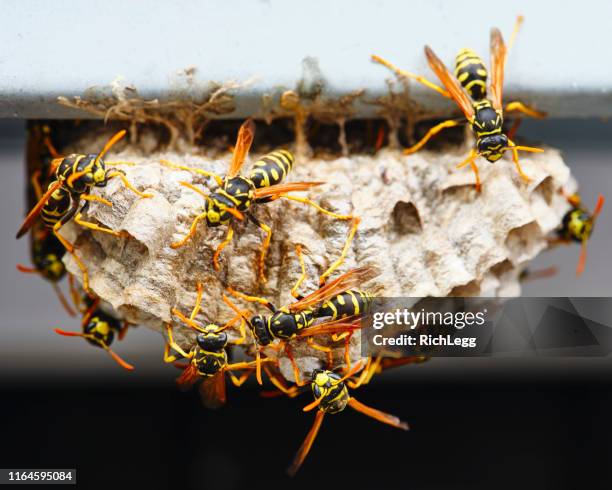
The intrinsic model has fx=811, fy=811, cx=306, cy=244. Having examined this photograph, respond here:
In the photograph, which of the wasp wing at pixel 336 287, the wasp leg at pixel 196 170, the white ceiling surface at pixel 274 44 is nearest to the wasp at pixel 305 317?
the wasp wing at pixel 336 287

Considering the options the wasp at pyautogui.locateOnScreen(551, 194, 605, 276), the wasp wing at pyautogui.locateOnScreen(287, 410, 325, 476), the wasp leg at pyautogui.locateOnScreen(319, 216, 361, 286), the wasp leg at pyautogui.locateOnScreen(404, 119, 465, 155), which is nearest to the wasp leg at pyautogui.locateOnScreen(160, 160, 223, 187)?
the wasp leg at pyautogui.locateOnScreen(319, 216, 361, 286)

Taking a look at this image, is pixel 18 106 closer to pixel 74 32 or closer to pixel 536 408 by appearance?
pixel 74 32

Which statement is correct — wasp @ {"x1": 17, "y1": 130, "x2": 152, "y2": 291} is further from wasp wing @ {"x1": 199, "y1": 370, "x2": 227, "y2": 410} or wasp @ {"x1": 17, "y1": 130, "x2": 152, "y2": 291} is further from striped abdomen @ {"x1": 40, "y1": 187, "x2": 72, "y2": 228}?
wasp wing @ {"x1": 199, "y1": 370, "x2": 227, "y2": 410}

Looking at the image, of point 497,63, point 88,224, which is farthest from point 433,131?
point 88,224

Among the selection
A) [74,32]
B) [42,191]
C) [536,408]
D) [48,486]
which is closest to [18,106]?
[74,32]

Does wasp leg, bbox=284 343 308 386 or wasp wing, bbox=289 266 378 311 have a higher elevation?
wasp wing, bbox=289 266 378 311

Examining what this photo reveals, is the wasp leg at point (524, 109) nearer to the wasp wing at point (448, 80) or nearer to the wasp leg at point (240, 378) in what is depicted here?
the wasp wing at point (448, 80)

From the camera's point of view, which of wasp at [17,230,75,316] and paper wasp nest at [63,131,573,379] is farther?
wasp at [17,230,75,316]

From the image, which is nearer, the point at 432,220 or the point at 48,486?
the point at 432,220
